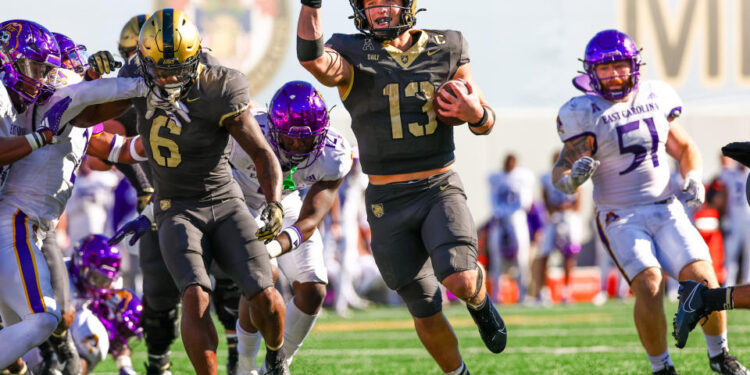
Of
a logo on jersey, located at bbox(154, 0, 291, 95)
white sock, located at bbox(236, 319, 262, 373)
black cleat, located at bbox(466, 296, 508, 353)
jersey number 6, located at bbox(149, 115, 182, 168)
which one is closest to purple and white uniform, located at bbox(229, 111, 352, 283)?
white sock, located at bbox(236, 319, 262, 373)

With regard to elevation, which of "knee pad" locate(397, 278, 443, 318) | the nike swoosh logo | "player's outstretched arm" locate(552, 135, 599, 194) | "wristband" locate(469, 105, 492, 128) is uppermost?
"wristband" locate(469, 105, 492, 128)

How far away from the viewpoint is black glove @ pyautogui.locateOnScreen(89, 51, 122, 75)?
17.1ft

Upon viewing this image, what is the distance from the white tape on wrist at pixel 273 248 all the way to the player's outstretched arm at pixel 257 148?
315mm

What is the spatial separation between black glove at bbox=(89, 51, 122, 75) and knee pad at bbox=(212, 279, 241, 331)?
1.38 meters

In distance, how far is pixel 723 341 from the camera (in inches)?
208

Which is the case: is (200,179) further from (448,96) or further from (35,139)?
(448,96)

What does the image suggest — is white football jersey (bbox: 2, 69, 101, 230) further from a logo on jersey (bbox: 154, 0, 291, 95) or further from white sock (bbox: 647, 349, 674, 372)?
a logo on jersey (bbox: 154, 0, 291, 95)

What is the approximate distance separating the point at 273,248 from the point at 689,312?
192 cm

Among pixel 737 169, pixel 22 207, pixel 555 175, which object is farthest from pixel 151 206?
pixel 737 169

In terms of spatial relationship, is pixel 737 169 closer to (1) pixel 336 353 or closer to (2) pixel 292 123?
(1) pixel 336 353

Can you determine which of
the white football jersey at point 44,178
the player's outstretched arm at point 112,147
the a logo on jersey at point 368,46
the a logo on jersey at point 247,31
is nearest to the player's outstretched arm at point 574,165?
the a logo on jersey at point 368,46

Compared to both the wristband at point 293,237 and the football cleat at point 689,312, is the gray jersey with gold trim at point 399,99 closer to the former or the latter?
the wristband at point 293,237

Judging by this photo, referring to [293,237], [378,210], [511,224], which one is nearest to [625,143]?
[378,210]

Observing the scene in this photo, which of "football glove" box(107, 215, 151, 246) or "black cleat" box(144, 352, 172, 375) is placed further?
"black cleat" box(144, 352, 172, 375)
